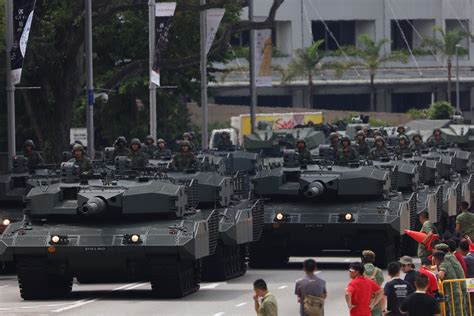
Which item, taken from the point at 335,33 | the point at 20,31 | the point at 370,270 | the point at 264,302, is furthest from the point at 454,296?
the point at 335,33

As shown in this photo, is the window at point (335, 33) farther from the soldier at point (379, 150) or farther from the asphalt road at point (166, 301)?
the asphalt road at point (166, 301)

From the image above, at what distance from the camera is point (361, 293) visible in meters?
20.2

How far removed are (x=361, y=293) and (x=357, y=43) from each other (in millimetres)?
87129

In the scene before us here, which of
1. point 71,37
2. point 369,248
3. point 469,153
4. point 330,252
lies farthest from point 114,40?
point 369,248

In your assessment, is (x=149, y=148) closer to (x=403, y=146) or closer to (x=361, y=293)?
(x=403, y=146)

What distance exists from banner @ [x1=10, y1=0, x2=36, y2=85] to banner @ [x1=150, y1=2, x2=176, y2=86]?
26.7 feet

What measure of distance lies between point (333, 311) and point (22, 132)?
37.0 m

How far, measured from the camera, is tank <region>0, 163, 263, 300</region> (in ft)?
90.6

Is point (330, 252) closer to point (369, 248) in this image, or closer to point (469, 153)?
point (369, 248)

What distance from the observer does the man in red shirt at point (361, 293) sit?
20141mm

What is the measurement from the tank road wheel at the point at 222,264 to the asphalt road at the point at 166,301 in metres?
0.21

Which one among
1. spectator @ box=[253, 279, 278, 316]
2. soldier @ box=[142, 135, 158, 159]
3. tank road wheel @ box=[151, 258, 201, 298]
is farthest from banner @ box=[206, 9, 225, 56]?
spectator @ box=[253, 279, 278, 316]

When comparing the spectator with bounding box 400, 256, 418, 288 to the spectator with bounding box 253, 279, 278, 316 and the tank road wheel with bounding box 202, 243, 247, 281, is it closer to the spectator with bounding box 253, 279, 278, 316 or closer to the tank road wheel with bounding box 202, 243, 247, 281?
the spectator with bounding box 253, 279, 278, 316

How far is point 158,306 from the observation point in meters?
27.1
